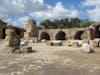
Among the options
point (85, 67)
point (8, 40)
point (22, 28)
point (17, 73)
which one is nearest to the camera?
point (17, 73)

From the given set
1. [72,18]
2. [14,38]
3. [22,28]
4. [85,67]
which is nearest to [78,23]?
[72,18]

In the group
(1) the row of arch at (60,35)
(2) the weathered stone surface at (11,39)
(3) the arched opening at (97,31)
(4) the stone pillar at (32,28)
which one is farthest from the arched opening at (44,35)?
(2) the weathered stone surface at (11,39)

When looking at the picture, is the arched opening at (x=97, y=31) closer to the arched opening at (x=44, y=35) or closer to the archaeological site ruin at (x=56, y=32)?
the archaeological site ruin at (x=56, y=32)

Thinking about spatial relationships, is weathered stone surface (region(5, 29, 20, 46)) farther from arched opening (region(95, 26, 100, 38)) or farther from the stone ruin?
arched opening (region(95, 26, 100, 38))

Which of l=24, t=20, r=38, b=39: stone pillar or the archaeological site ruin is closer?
the archaeological site ruin

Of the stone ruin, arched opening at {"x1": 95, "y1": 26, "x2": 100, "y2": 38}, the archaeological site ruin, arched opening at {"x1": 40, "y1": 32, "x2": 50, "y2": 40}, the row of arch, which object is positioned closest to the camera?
the stone ruin

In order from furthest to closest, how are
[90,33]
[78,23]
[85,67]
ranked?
[78,23], [90,33], [85,67]

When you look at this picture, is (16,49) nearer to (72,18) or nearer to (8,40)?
(8,40)

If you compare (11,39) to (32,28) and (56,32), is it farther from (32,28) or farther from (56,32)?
(32,28)

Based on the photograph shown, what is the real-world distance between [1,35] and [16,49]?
2586 centimetres

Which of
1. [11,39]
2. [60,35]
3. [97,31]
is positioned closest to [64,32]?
[60,35]

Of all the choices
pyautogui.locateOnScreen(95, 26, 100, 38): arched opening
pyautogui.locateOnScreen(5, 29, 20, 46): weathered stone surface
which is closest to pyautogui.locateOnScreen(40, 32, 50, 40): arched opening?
pyautogui.locateOnScreen(95, 26, 100, 38): arched opening

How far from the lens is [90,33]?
3716 cm

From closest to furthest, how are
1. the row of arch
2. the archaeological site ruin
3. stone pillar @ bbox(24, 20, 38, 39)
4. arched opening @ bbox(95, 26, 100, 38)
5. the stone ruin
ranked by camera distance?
the stone ruin → the archaeological site ruin → arched opening @ bbox(95, 26, 100, 38) → the row of arch → stone pillar @ bbox(24, 20, 38, 39)
